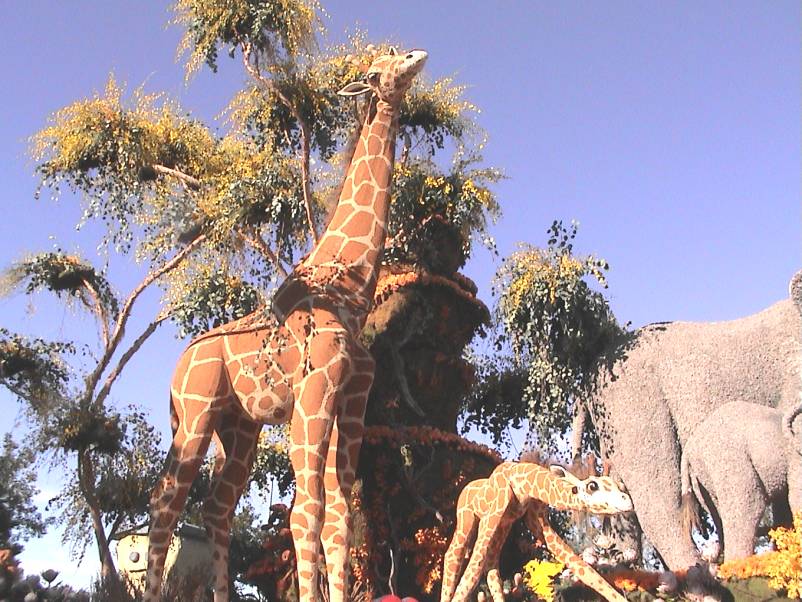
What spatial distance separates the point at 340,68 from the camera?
13484mm

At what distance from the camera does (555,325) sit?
12453 millimetres

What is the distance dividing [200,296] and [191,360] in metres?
3.86

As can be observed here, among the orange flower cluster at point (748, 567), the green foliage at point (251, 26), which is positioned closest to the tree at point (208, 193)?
the green foliage at point (251, 26)

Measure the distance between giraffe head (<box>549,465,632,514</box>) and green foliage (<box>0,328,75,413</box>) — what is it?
971 cm

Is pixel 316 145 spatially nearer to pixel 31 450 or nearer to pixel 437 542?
pixel 437 542

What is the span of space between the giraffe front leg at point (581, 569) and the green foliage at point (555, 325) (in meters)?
3.04

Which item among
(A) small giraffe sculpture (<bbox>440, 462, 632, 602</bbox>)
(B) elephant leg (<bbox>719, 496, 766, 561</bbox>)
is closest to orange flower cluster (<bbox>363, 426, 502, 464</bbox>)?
(A) small giraffe sculpture (<bbox>440, 462, 632, 602</bbox>)

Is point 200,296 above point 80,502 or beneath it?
above

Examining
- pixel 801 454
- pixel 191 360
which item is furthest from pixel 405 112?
pixel 801 454

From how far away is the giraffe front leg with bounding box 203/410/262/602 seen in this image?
9.55 meters

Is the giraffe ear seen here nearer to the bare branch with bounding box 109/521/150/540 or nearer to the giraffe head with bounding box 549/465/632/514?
the giraffe head with bounding box 549/465/632/514

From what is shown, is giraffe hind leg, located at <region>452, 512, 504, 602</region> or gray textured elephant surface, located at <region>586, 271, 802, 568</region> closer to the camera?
giraffe hind leg, located at <region>452, 512, 504, 602</region>

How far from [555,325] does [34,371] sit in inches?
354

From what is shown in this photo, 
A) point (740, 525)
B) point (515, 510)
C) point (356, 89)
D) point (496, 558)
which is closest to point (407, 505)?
point (496, 558)
